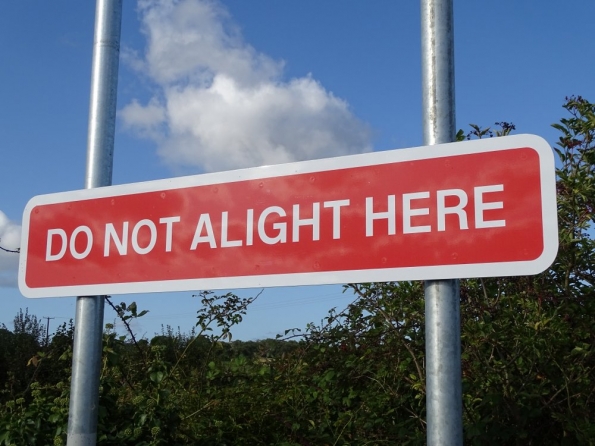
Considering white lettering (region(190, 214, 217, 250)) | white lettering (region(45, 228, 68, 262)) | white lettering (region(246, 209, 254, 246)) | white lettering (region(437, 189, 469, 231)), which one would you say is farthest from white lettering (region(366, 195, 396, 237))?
white lettering (region(45, 228, 68, 262))

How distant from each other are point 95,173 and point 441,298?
61.3 inches

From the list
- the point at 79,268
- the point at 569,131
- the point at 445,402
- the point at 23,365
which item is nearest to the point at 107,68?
the point at 79,268

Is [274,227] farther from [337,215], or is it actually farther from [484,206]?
[484,206]

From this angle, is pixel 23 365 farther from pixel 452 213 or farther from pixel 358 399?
pixel 452 213

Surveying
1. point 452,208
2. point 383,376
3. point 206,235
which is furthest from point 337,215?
point 383,376

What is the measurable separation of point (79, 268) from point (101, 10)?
111 cm

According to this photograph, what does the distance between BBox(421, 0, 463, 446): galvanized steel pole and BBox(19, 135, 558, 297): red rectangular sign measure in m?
0.07

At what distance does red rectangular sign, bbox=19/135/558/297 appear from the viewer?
1.92m

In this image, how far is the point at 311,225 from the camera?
2.22m

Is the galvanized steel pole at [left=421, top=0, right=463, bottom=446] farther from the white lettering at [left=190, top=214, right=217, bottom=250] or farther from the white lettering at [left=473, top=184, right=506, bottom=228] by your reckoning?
the white lettering at [left=190, top=214, right=217, bottom=250]

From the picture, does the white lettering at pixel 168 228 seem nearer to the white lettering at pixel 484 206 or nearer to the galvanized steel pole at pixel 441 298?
the galvanized steel pole at pixel 441 298

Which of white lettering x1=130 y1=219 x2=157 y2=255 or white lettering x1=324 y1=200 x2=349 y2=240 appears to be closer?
white lettering x1=324 y1=200 x2=349 y2=240

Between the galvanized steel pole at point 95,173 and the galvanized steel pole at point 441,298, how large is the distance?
4.54 ft

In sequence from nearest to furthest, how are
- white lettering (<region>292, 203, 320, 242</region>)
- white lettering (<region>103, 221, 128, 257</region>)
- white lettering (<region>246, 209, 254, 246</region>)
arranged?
white lettering (<region>292, 203, 320, 242</region>) < white lettering (<region>246, 209, 254, 246</region>) < white lettering (<region>103, 221, 128, 257</region>)
